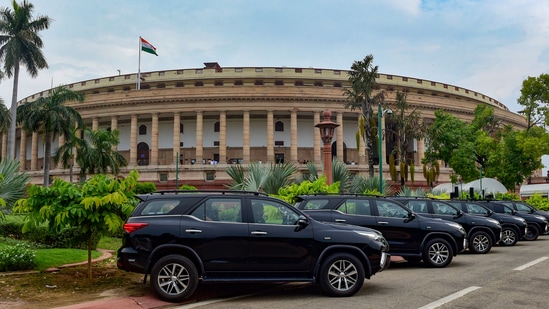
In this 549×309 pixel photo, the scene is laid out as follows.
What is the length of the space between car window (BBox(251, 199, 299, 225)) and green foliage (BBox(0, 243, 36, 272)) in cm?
534

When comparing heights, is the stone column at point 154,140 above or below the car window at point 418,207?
above

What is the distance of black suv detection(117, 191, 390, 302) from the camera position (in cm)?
775

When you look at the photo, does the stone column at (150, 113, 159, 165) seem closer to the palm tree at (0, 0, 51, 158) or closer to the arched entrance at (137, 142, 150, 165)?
the arched entrance at (137, 142, 150, 165)

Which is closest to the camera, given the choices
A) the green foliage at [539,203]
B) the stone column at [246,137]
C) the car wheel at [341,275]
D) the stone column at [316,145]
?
the car wheel at [341,275]

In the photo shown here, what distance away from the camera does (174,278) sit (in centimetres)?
773

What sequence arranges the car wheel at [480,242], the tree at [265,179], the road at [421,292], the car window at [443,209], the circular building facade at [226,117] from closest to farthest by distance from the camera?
the road at [421,292] → the car window at [443,209] → the car wheel at [480,242] → the tree at [265,179] → the circular building facade at [226,117]

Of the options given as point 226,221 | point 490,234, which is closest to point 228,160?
point 490,234

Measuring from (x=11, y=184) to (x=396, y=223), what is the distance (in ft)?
29.9

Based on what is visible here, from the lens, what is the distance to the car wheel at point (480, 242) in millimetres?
15195

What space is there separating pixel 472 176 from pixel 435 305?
1238 inches

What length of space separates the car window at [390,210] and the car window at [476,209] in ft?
21.7

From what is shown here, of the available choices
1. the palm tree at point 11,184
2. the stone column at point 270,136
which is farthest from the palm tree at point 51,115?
the palm tree at point 11,184

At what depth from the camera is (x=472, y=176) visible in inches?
1421

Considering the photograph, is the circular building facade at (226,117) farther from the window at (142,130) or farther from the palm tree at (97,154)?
the palm tree at (97,154)
